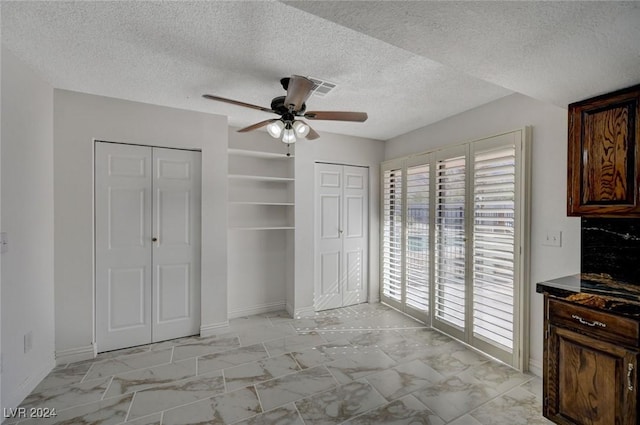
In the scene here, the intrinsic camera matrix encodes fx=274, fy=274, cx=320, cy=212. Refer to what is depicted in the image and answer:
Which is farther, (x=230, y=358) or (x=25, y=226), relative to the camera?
(x=230, y=358)

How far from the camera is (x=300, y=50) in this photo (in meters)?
1.84

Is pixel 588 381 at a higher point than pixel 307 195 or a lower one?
lower

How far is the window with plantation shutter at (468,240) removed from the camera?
2432mm

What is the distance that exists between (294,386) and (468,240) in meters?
2.15

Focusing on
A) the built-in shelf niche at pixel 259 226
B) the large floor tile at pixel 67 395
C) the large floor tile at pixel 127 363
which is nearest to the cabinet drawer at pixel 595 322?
the built-in shelf niche at pixel 259 226

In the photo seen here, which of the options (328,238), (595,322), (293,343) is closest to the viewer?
(595,322)

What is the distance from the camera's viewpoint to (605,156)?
70.2 inches

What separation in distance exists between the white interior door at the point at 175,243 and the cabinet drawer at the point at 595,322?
10.5 feet

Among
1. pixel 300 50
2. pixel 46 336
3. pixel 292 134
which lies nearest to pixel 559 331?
pixel 292 134

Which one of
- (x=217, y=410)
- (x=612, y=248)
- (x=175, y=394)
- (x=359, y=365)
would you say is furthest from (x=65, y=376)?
(x=612, y=248)

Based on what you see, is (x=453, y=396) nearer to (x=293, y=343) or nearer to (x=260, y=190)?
(x=293, y=343)

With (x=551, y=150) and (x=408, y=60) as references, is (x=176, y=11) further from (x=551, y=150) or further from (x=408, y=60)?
(x=551, y=150)

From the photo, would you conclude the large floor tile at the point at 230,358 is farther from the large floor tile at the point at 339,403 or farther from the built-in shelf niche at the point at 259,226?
the built-in shelf niche at the point at 259,226

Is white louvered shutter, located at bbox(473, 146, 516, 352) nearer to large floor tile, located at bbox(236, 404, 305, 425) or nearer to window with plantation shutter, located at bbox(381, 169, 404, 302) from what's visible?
window with plantation shutter, located at bbox(381, 169, 404, 302)
